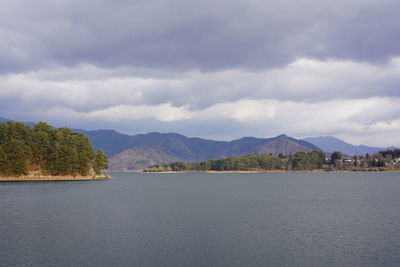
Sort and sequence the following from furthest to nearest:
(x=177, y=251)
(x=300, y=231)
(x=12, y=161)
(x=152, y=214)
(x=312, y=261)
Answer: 1. (x=12, y=161)
2. (x=152, y=214)
3. (x=300, y=231)
4. (x=177, y=251)
5. (x=312, y=261)

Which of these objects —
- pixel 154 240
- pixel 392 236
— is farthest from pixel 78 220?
pixel 392 236

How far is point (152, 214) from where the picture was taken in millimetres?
72625

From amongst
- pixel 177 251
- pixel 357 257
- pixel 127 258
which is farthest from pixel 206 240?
pixel 357 257

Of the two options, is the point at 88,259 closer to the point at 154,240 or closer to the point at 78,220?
the point at 154,240

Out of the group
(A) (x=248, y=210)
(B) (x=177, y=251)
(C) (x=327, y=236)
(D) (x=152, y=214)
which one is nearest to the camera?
(B) (x=177, y=251)

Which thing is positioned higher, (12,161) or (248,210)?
(12,161)

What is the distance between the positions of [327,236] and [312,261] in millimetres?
13811

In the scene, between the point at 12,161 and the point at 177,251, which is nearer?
the point at 177,251

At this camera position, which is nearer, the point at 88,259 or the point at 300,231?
the point at 88,259

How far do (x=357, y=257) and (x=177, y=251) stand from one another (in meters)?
21.3

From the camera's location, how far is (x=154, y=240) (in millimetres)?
48000

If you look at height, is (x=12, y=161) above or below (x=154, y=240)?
above

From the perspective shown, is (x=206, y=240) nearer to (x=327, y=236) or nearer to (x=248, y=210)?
(x=327, y=236)

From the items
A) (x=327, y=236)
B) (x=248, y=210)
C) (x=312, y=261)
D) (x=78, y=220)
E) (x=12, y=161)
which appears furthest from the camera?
(x=12, y=161)
